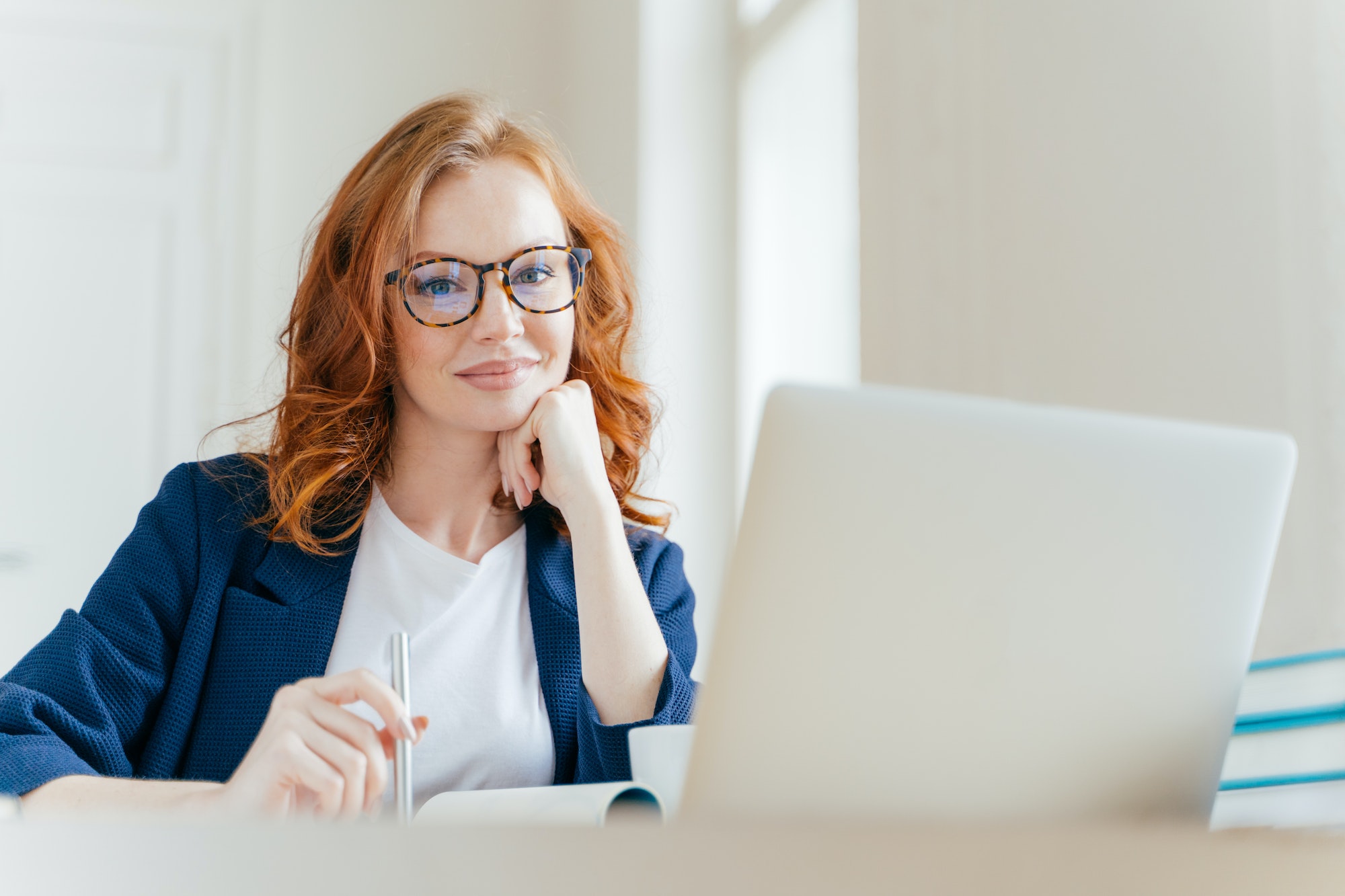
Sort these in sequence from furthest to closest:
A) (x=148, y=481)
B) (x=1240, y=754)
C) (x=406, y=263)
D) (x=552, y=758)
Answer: (x=148, y=481) < (x=406, y=263) < (x=552, y=758) < (x=1240, y=754)

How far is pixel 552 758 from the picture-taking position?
49.3 inches

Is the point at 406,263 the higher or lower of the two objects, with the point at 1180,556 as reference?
higher

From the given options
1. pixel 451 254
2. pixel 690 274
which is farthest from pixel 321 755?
pixel 690 274

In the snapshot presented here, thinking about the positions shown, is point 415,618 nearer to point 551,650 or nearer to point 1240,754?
point 551,650

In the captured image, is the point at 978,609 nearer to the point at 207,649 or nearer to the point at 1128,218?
the point at 207,649

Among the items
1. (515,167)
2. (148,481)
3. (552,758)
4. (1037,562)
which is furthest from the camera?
(148,481)

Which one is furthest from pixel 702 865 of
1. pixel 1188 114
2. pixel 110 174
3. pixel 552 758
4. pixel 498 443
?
pixel 110 174

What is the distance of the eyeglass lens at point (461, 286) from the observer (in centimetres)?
135

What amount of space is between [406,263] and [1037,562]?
0.96 m

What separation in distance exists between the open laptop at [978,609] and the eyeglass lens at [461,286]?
2.77 ft

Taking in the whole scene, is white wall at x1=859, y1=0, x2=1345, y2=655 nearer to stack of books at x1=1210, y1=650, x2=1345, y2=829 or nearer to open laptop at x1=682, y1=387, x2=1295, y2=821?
stack of books at x1=1210, y1=650, x2=1345, y2=829

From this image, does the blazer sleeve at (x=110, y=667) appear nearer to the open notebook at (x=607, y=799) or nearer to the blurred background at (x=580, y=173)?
the open notebook at (x=607, y=799)

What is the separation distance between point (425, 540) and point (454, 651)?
16 cm

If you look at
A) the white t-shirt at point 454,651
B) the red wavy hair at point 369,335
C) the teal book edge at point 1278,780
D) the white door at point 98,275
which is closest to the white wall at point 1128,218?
the teal book edge at point 1278,780
